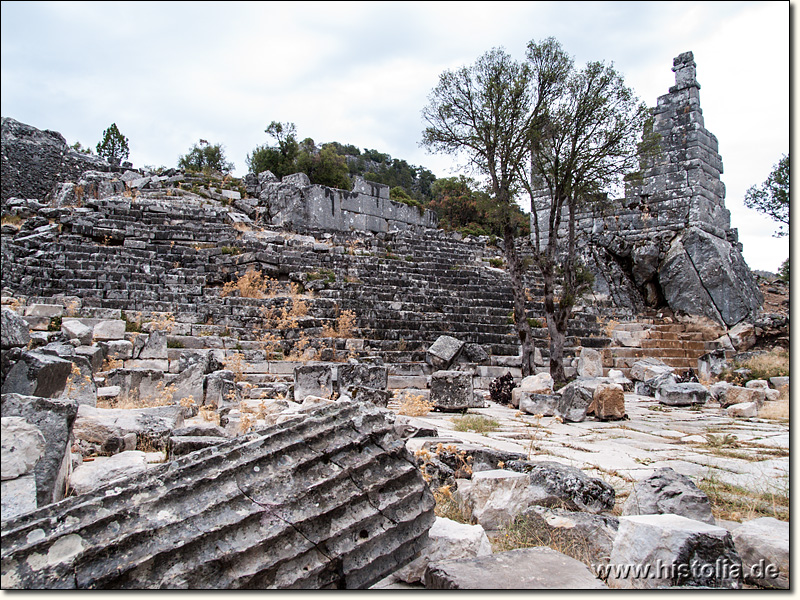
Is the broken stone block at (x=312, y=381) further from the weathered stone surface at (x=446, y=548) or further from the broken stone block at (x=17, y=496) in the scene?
the broken stone block at (x=17, y=496)

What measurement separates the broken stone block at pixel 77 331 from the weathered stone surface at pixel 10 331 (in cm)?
735

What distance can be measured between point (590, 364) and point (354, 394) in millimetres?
7213

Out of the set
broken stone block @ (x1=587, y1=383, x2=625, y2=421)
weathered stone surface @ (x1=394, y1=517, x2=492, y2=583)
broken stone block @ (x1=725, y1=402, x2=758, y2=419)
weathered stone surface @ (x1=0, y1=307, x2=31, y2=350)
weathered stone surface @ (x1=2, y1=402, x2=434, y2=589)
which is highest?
weathered stone surface @ (x1=0, y1=307, x2=31, y2=350)

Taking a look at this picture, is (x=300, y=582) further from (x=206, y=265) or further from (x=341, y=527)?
(x=206, y=265)

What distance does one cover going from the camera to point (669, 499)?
2.61 meters

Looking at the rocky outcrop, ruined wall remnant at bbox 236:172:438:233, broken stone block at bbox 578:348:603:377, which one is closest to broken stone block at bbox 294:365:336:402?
broken stone block at bbox 578:348:603:377

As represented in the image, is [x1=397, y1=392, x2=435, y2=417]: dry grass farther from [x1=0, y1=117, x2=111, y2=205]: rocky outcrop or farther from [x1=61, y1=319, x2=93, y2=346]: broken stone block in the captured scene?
[x1=0, y1=117, x2=111, y2=205]: rocky outcrop

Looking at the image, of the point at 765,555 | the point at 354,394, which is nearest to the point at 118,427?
the point at 765,555

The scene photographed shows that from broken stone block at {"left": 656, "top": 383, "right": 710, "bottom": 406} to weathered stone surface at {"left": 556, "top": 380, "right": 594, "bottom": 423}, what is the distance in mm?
2725

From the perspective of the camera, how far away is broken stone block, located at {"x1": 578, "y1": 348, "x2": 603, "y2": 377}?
1208 centimetres

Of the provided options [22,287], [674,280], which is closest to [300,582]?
[22,287]

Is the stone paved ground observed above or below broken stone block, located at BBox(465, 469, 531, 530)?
below

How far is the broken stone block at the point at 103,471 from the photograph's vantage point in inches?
97.5

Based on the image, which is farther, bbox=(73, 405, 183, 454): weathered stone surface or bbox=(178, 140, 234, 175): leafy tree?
bbox=(178, 140, 234, 175): leafy tree
